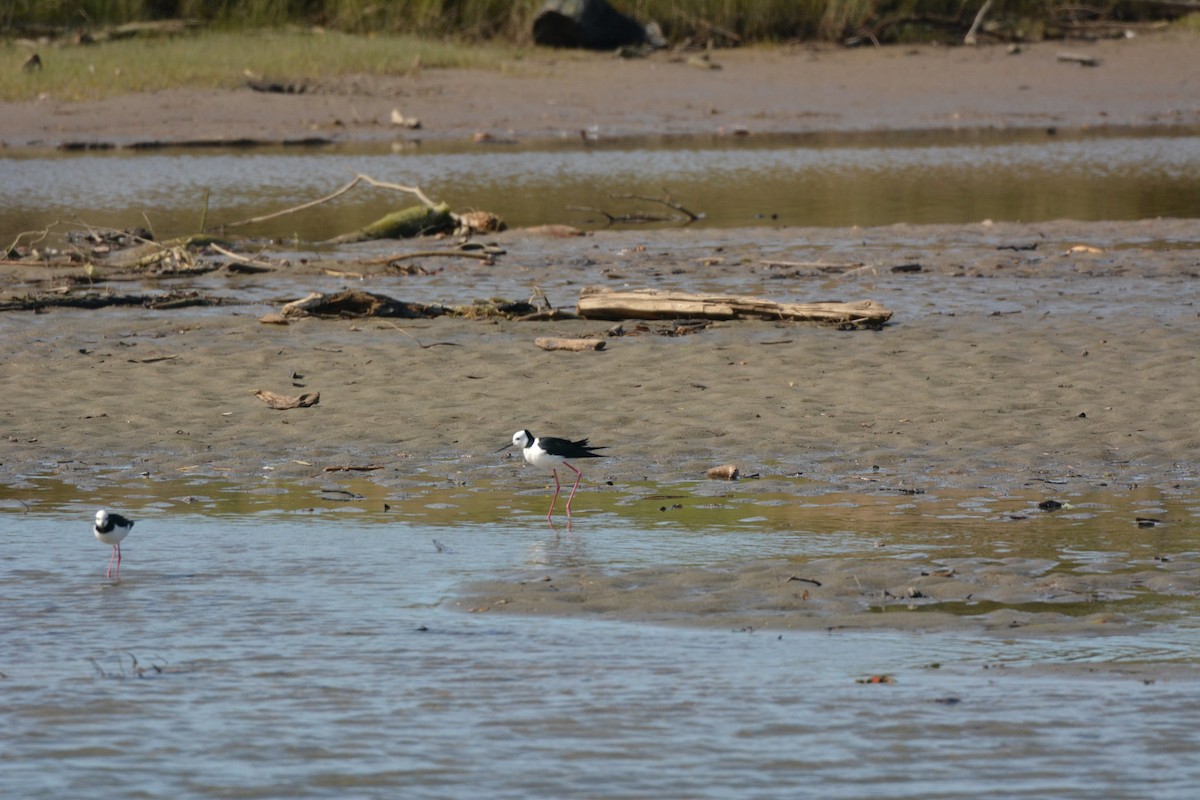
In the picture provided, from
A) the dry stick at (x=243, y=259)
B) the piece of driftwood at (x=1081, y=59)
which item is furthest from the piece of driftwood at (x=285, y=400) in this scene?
the piece of driftwood at (x=1081, y=59)

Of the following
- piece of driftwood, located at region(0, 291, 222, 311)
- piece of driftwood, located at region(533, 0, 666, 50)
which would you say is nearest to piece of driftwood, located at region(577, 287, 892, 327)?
piece of driftwood, located at region(0, 291, 222, 311)

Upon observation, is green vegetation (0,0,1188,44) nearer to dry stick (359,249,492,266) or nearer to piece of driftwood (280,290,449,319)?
dry stick (359,249,492,266)

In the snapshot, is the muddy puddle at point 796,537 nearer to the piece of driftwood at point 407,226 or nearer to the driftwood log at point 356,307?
the driftwood log at point 356,307

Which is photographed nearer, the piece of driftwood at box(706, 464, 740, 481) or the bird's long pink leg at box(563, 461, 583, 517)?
the bird's long pink leg at box(563, 461, 583, 517)

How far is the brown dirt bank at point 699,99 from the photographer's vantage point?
29328 mm

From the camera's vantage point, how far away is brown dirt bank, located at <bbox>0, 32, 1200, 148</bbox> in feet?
96.2

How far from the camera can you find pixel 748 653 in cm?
585

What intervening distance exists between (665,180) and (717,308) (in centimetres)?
1254

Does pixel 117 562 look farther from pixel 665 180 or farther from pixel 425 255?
pixel 665 180

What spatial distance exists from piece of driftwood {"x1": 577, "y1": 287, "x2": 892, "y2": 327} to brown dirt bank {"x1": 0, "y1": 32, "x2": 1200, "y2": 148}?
1712cm

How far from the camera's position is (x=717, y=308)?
12.4 meters

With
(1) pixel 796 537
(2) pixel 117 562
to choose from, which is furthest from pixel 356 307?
(1) pixel 796 537

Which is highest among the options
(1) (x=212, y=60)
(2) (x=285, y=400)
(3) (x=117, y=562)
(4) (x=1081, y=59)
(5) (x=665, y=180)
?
(4) (x=1081, y=59)

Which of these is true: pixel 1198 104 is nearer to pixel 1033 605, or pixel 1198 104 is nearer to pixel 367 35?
pixel 367 35
